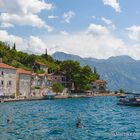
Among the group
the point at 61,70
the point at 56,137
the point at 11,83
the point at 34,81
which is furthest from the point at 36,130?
the point at 61,70

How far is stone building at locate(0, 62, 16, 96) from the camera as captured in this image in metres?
136

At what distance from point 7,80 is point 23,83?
1444 cm

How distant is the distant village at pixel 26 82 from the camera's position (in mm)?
138250

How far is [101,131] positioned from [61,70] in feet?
460

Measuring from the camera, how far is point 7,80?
459 ft

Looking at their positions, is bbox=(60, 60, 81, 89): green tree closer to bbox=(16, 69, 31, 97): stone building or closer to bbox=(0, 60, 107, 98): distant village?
bbox=(0, 60, 107, 98): distant village

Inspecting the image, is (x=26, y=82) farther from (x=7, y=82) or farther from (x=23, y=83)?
(x=7, y=82)

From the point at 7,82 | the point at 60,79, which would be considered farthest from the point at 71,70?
the point at 7,82

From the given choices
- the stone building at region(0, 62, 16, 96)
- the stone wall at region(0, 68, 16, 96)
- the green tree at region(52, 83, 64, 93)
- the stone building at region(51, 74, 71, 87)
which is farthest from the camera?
the stone building at region(51, 74, 71, 87)

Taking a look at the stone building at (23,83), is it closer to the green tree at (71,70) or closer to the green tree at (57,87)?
the green tree at (57,87)

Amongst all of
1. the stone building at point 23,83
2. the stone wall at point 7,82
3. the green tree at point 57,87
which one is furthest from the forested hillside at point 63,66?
the stone wall at point 7,82

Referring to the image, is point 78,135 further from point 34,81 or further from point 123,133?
point 34,81

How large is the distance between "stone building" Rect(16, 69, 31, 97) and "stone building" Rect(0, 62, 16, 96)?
6.04 metres

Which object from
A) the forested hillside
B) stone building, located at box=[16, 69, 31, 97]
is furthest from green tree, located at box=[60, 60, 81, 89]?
stone building, located at box=[16, 69, 31, 97]
